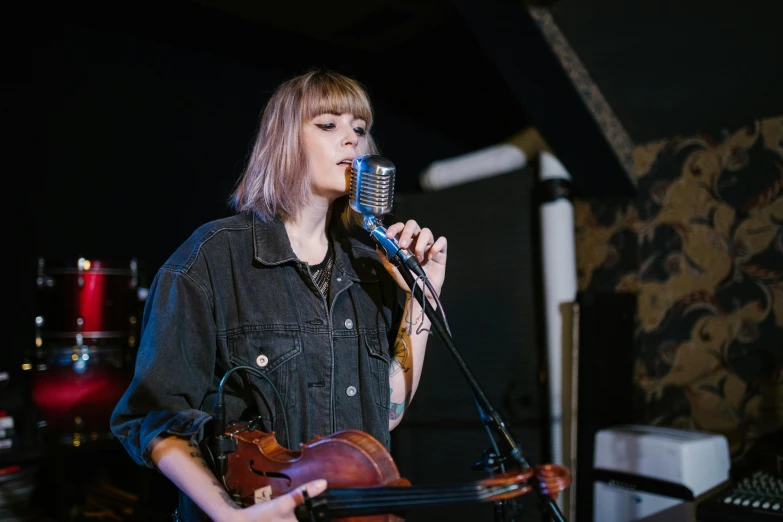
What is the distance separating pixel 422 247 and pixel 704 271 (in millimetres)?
2011

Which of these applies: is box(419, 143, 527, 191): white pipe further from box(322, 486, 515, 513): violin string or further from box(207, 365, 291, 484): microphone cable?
box(322, 486, 515, 513): violin string

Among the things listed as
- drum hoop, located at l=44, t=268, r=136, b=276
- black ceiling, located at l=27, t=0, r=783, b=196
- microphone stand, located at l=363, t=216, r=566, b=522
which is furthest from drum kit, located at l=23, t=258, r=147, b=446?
microphone stand, located at l=363, t=216, r=566, b=522

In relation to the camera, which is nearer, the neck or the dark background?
the neck

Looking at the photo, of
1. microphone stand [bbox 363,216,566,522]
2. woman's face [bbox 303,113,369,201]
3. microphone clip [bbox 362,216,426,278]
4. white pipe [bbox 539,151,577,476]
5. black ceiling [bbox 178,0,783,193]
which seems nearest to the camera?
microphone stand [bbox 363,216,566,522]

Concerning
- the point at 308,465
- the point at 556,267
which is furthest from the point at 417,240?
the point at 556,267

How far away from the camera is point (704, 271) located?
269 cm

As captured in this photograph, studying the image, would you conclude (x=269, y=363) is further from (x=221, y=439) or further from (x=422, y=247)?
(x=422, y=247)

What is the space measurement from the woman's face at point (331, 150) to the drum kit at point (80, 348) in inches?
67.2

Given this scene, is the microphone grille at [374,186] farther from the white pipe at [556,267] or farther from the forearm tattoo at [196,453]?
the white pipe at [556,267]

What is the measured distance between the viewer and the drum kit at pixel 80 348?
249 centimetres

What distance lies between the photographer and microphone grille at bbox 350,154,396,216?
115 cm

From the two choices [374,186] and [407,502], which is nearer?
[407,502]

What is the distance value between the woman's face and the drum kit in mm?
1707

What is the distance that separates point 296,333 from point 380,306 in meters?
0.25
